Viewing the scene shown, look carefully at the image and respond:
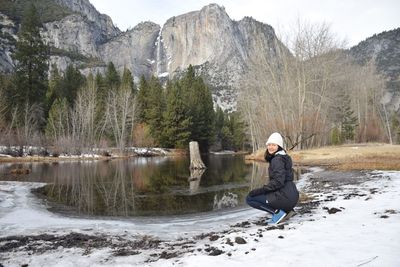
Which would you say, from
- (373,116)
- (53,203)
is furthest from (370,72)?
(53,203)

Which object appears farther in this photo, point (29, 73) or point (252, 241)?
point (29, 73)

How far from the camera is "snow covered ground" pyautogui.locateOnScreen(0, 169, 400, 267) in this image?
4.60 metres

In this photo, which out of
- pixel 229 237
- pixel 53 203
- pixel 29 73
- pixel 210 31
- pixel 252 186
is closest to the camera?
pixel 229 237

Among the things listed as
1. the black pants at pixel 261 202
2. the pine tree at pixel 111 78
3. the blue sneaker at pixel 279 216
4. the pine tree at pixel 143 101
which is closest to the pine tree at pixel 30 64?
the pine tree at pixel 111 78

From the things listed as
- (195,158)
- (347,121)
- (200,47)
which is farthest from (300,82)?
(200,47)

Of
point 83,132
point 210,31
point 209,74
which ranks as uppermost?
point 210,31

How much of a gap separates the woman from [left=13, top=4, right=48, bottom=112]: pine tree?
175 ft

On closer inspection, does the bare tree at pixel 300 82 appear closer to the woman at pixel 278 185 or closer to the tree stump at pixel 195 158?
the tree stump at pixel 195 158

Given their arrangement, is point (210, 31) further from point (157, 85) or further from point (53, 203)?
point (53, 203)

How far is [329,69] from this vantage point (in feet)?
114

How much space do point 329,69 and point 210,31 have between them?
160 m

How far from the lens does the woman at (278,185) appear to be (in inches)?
257

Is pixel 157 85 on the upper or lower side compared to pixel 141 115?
upper

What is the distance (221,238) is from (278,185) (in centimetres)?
145
